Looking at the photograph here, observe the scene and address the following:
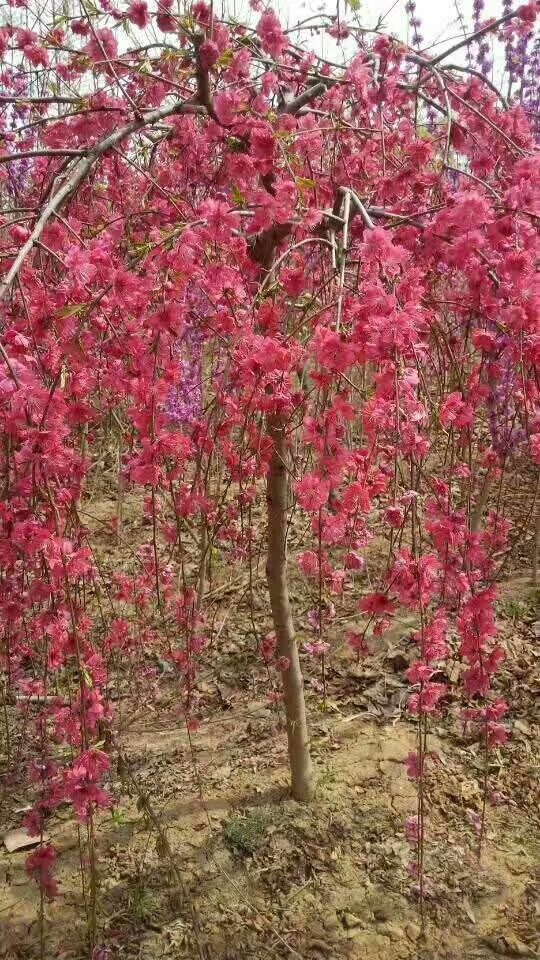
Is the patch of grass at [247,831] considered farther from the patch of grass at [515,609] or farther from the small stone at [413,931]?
the patch of grass at [515,609]

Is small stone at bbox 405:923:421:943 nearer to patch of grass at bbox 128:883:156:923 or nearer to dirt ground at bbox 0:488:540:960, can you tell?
dirt ground at bbox 0:488:540:960

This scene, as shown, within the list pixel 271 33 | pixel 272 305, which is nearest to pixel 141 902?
pixel 272 305

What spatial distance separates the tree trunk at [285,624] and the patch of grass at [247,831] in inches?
5.9

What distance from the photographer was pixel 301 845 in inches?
93.2

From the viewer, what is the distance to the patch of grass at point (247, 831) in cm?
236

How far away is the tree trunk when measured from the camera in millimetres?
2195

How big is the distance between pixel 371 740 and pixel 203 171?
2.20 metres

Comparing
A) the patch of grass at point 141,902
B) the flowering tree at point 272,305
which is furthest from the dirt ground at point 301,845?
the flowering tree at point 272,305

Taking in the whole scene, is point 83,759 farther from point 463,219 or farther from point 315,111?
point 315,111

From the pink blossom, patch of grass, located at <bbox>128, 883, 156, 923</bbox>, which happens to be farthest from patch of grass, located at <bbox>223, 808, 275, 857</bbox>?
the pink blossom

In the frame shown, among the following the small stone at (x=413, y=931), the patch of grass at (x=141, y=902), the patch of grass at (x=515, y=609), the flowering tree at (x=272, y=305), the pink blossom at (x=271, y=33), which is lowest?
the small stone at (x=413, y=931)

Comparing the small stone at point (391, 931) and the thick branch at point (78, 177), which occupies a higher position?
the thick branch at point (78, 177)

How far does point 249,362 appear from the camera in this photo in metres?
1.37

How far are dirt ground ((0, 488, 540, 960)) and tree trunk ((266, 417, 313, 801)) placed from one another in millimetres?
135
